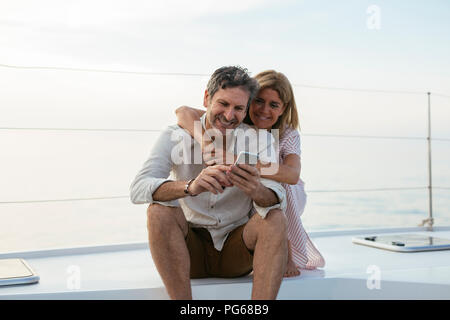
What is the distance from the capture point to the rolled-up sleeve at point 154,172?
1.41 m

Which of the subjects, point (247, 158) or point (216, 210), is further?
point (216, 210)

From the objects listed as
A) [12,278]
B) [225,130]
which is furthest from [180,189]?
[12,278]

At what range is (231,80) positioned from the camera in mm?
1511

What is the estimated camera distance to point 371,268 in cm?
175

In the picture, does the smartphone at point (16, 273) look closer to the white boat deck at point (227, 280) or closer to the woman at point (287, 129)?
the white boat deck at point (227, 280)

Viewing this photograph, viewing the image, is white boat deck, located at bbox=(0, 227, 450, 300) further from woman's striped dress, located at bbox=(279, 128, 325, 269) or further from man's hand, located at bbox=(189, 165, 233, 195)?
man's hand, located at bbox=(189, 165, 233, 195)

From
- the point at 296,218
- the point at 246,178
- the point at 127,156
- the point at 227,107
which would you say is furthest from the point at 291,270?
the point at 127,156

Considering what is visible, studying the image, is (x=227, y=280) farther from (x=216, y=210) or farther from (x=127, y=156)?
(x=127, y=156)

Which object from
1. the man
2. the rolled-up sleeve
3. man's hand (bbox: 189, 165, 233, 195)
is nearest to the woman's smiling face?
the man

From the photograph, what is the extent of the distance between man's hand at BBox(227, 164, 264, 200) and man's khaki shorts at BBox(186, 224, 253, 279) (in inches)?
6.8

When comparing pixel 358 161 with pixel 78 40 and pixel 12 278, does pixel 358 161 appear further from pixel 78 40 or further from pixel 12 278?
pixel 12 278

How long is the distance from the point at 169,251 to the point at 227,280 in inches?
10.6

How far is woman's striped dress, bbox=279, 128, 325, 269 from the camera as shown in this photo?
1685 millimetres
